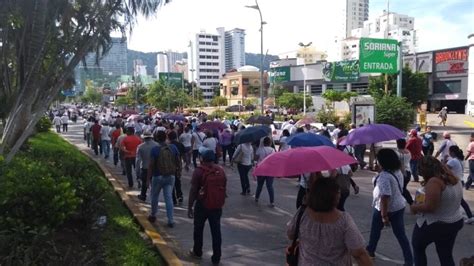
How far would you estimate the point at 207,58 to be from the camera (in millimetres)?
167875

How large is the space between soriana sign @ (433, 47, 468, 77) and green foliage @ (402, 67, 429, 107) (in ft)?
23.2

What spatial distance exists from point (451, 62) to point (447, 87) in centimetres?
295

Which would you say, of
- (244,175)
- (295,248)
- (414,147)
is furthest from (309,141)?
(414,147)

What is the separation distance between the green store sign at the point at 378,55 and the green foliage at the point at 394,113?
2339 mm

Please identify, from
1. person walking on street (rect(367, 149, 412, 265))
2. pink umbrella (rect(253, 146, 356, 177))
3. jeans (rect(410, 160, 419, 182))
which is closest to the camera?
pink umbrella (rect(253, 146, 356, 177))

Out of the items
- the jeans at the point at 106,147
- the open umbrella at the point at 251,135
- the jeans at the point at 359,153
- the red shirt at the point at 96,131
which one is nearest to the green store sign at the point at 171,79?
the red shirt at the point at 96,131

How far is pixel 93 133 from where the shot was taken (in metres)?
18.7

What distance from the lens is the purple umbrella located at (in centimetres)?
868

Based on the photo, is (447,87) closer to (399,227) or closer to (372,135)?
(372,135)

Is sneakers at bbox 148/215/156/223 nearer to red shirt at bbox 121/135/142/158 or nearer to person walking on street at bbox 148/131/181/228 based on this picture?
person walking on street at bbox 148/131/181/228

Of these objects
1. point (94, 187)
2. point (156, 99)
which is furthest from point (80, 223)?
point (156, 99)

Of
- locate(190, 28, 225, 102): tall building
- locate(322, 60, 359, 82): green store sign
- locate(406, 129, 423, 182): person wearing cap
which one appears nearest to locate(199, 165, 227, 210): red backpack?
locate(406, 129, 423, 182): person wearing cap

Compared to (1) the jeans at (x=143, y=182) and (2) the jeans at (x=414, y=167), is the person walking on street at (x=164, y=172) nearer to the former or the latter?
(1) the jeans at (x=143, y=182)

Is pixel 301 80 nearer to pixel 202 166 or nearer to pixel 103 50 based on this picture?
pixel 103 50
